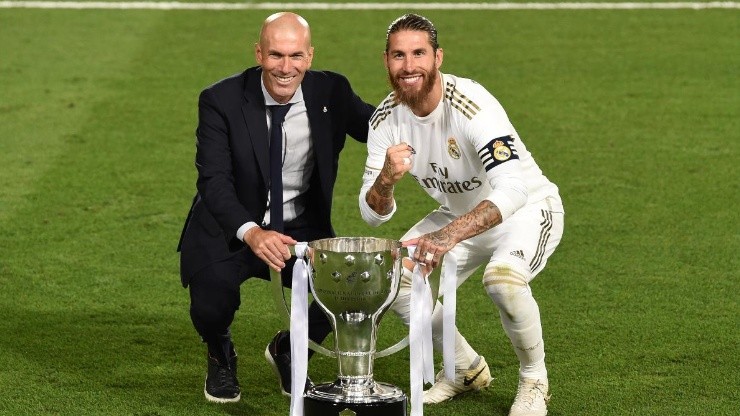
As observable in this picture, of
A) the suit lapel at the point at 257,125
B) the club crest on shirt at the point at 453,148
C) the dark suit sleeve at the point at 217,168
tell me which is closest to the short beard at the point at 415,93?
the club crest on shirt at the point at 453,148

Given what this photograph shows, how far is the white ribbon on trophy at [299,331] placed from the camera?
4688 mm

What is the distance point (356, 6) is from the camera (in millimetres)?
14430

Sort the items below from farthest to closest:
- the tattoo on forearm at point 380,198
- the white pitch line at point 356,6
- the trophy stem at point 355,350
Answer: the white pitch line at point 356,6
the tattoo on forearm at point 380,198
the trophy stem at point 355,350

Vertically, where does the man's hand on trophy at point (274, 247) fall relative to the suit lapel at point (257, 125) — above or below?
below

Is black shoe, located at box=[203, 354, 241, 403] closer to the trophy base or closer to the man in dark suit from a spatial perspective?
the man in dark suit

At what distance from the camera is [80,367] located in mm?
5617

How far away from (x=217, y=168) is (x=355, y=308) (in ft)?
2.82

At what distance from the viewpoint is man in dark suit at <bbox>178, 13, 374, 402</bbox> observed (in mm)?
5102

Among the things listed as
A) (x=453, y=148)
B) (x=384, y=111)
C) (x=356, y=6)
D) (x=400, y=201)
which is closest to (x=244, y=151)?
(x=384, y=111)

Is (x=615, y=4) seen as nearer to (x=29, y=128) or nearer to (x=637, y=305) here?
(x=29, y=128)

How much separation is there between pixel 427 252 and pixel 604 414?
0.99 metres

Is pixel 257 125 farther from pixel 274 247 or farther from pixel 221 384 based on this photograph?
pixel 221 384

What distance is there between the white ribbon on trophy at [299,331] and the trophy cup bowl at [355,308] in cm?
4

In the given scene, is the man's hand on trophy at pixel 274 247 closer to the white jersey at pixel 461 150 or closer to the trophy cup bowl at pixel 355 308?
the trophy cup bowl at pixel 355 308
